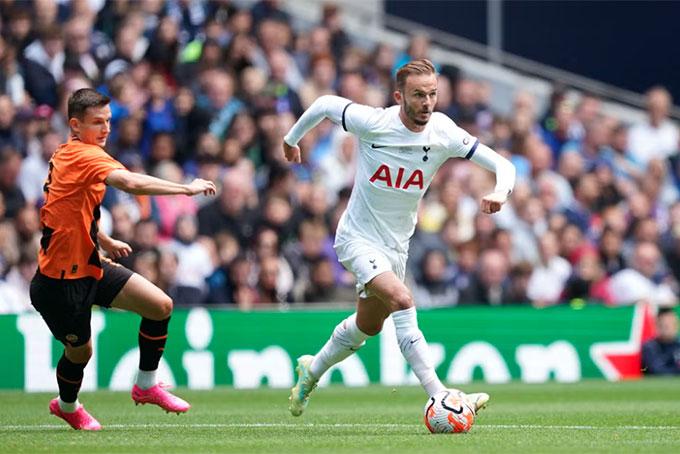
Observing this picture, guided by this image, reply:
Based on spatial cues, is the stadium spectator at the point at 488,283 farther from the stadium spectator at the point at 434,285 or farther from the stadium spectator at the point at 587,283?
the stadium spectator at the point at 587,283

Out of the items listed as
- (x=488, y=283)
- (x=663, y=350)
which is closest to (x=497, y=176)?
(x=488, y=283)

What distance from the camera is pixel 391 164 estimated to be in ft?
29.5

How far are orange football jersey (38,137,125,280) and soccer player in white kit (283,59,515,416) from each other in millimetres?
1425

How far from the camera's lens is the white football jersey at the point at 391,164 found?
353 inches

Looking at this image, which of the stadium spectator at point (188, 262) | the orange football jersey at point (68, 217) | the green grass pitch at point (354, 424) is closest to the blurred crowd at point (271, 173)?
the stadium spectator at point (188, 262)

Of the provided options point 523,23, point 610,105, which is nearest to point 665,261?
point 610,105

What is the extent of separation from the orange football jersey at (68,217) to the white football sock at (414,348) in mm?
2087

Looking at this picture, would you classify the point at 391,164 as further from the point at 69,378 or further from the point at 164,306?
the point at 69,378

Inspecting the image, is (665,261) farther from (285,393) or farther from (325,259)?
(285,393)

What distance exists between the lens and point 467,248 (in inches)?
662

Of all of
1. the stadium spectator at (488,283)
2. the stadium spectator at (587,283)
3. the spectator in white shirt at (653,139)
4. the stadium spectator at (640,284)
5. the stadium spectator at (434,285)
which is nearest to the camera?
the stadium spectator at (434,285)

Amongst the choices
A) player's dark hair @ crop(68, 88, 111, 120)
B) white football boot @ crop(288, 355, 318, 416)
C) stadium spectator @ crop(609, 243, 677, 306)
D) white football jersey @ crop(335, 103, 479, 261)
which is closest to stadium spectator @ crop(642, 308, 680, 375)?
stadium spectator @ crop(609, 243, 677, 306)

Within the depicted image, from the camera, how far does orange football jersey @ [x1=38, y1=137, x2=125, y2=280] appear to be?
27.8 feet

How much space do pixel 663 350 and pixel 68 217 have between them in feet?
32.5
